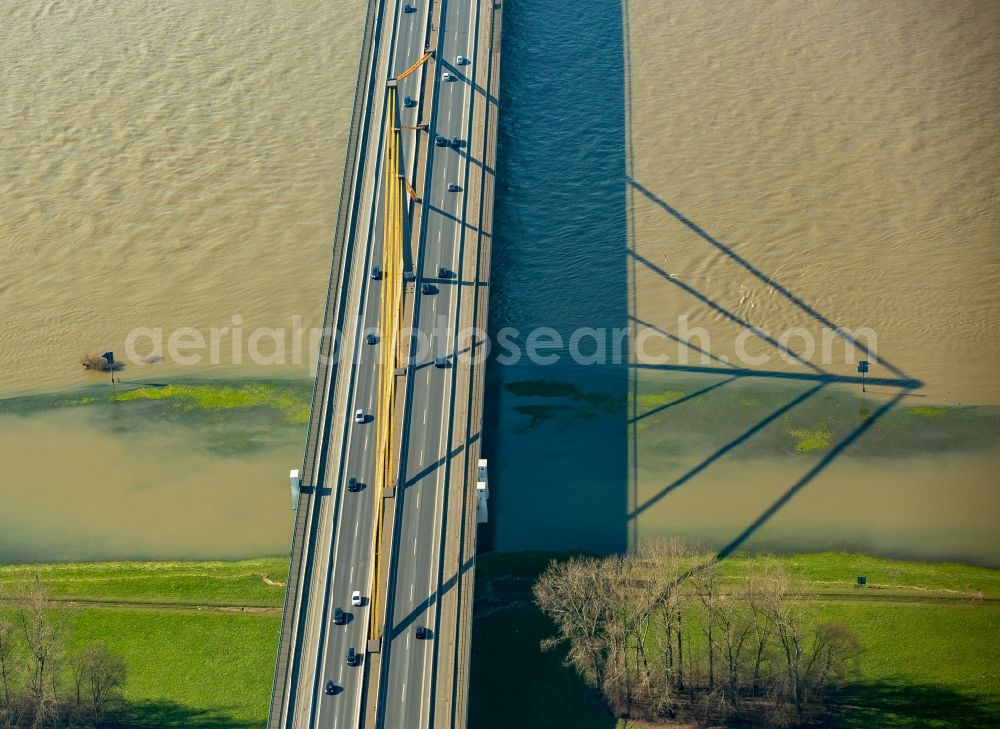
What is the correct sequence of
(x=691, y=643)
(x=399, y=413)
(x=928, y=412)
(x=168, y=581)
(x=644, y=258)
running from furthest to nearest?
(x=644, y=258) → (x=928, y=412) → (x=399, y=413) → (x=168, y=581) → (x=691, y=643)

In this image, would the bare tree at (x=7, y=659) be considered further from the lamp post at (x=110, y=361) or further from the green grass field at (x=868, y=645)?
the green grass field at (x=868, y=645)

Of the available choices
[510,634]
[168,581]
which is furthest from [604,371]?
[168,581]

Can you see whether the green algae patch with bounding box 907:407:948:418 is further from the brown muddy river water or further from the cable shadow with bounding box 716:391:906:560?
the cable shadow with bounding box 716:391:906:560

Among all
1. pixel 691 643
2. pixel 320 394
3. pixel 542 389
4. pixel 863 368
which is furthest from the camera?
pixel 542 389

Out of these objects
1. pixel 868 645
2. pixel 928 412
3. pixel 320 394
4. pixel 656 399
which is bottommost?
pixel 868 645

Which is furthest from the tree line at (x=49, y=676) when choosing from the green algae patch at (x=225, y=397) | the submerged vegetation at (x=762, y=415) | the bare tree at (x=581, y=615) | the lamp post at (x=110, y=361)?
the submerged vegetation at (x=762, y=415)

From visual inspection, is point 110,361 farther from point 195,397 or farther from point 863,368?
point 863,368

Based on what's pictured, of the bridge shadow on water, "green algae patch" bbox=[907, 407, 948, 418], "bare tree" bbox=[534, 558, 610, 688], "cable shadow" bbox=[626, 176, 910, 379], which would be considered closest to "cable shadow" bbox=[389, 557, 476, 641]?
"bare tree" bbox=[534, 558, 610, 688]
